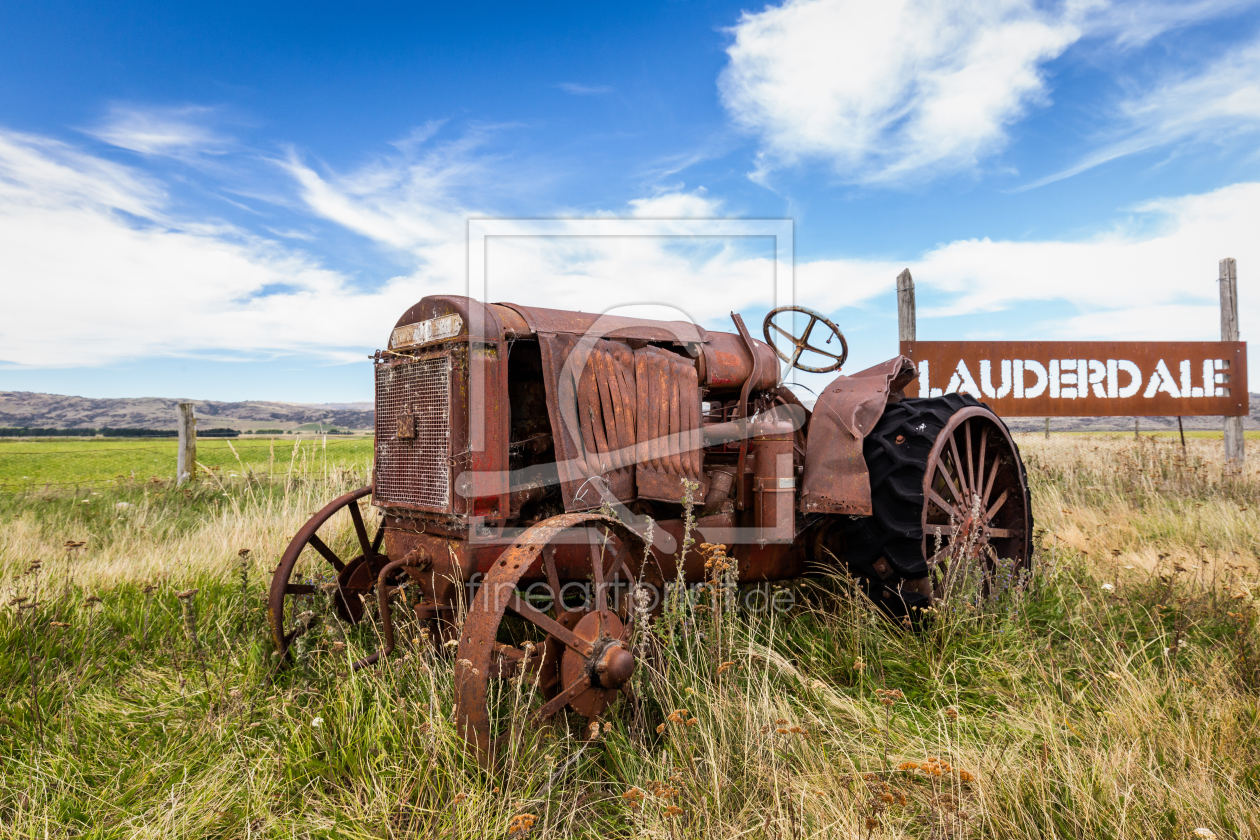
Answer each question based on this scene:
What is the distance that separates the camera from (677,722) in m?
2.15

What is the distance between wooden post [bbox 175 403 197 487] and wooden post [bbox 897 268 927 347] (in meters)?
8.50

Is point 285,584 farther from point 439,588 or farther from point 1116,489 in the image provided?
point 1116,489

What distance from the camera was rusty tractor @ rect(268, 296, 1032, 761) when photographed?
2.42m

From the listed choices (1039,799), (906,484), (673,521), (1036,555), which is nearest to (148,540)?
(673,521)

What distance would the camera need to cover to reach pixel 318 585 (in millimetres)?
3045

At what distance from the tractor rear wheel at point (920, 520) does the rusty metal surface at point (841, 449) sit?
3.9 inches

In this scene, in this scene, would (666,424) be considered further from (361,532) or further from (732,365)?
(361,532)

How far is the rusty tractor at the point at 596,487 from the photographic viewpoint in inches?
95.2

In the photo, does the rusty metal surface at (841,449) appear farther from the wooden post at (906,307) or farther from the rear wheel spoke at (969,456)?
the wooden post at (906,307)

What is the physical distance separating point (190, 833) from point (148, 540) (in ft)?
13.2

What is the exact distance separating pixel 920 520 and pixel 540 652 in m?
1.91

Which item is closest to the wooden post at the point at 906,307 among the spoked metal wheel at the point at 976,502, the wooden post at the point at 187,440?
the spoked metal wheel at the point at 976,502

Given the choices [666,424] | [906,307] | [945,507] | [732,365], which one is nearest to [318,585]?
[666,424]

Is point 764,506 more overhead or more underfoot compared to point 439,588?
more overhead
